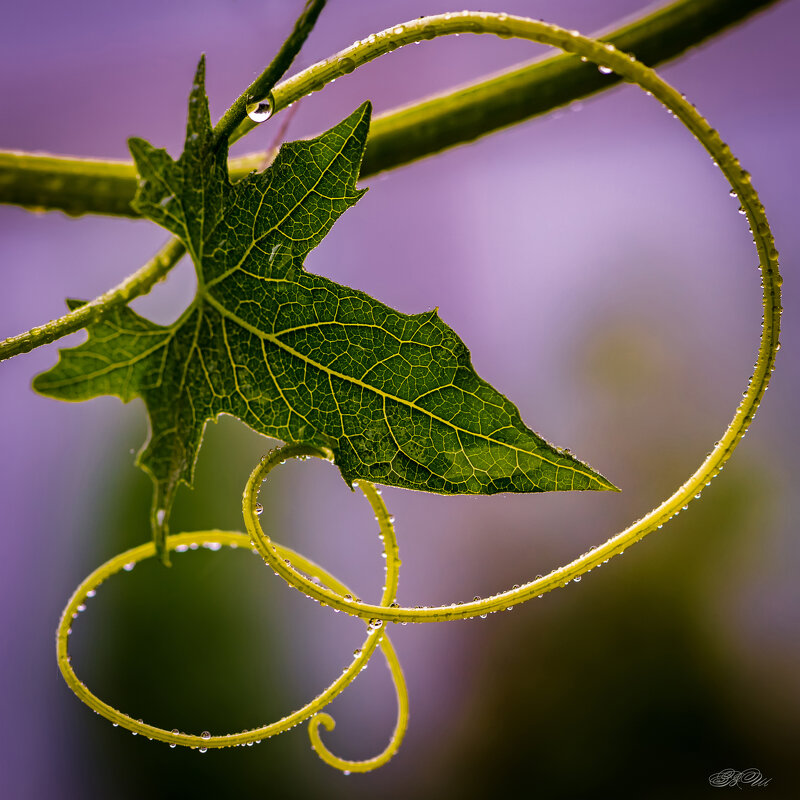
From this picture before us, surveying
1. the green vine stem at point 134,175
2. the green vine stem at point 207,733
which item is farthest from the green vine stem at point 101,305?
the green vine stem at point 207,733

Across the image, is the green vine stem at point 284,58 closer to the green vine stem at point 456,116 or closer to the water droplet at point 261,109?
the water droplet at point 261,109

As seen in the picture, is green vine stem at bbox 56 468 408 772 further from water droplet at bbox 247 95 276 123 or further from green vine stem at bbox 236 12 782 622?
water droplet at bbox 247 95 276 123

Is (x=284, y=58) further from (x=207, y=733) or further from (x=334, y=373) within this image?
(x=207, y=733)

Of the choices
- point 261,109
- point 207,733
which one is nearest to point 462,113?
point 261,109

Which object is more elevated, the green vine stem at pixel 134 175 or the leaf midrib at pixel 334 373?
the green vine stem at pixel 134 175

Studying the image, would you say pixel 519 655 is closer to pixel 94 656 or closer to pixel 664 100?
pixel 94 656

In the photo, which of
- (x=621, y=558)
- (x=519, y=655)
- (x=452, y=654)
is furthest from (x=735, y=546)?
(x=452, y=654)
